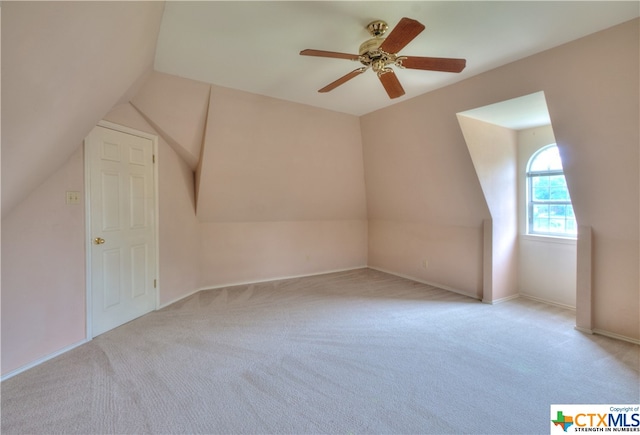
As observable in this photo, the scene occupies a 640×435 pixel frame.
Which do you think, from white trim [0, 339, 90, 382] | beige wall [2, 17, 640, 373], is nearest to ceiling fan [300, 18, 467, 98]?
beige wall [2, 17, 640, 373]

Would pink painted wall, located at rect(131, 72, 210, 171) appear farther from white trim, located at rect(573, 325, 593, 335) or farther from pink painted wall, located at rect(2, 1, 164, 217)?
white trim, located at rect(573, 325, 593, 335)

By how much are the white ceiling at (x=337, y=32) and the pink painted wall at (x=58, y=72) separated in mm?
328

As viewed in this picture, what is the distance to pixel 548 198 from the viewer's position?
152 inches

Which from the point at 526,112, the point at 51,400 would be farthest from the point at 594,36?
the point at 51,400

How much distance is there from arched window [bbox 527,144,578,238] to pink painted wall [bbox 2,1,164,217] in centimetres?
449

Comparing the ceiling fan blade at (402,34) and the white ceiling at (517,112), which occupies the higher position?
the white ceiling at (517,112)

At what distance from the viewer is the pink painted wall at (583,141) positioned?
2.30 meters

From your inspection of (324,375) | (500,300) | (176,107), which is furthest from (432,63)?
(500,300)

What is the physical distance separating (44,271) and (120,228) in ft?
2.45

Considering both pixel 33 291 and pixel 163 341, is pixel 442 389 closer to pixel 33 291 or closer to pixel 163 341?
pixel 163 341

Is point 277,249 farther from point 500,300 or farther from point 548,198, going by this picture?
point 548,198

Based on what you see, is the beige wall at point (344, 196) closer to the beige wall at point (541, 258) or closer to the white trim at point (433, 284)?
the white trim at point (433, 284)

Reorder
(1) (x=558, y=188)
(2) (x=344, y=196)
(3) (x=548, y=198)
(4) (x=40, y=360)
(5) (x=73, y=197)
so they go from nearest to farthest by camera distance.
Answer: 1. (4) (x=40, y=360)
2. (5) (x=73, y=197)
3. (1) (x=558, y=188)
4. (3) (x=548, y=198)
5. (2) (x=344, y=196)

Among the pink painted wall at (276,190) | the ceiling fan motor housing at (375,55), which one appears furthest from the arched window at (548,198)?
the ceiling fan motor housing at (375,55)
